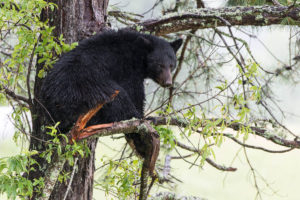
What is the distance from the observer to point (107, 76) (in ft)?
8.76

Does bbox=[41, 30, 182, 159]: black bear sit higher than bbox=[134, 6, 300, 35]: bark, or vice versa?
bbox=[134, 6, 300, 35]: bark

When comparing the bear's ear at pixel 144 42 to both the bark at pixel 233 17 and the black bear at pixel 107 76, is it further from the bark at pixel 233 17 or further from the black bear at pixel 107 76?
the bark at pixel 233 17

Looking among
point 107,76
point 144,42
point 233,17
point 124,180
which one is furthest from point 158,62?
point 124,180

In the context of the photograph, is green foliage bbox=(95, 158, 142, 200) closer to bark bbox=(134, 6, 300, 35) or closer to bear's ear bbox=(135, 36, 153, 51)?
bear's ear bbox=(135, 36, 153, 51)

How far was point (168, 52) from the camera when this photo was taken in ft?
10.2

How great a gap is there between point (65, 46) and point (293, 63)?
105 inches

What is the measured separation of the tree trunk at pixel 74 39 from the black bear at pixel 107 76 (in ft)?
0.50

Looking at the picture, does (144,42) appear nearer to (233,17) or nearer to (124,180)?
(233,17)

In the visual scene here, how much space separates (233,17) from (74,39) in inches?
45.4

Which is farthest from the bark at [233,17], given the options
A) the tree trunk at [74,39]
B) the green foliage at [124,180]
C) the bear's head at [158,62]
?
the green foliage at [124,180]

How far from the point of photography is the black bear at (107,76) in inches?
97.7

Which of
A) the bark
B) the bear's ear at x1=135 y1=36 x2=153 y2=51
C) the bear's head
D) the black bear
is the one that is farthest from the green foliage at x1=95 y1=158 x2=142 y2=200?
the bark

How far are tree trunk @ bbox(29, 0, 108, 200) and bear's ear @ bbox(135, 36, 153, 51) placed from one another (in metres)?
0.28

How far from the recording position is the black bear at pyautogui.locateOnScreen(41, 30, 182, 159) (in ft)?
8.14
